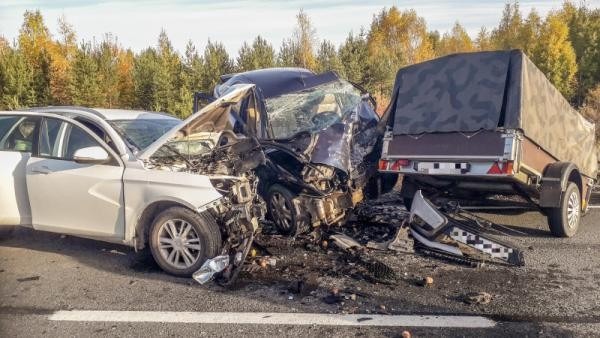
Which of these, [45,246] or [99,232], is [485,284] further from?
[45,246]

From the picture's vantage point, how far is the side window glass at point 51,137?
18.0 feet

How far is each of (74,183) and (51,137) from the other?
27.9 inches

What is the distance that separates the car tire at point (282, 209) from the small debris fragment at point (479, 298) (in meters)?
2.28

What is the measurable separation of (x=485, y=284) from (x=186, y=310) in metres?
2.67

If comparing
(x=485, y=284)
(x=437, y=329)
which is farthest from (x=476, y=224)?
(x=437, y=329)

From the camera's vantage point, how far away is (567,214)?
245 inches

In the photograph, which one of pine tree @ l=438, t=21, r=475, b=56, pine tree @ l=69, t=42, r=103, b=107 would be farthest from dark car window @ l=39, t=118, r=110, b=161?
pine tree @ l=438, t=21, r=475, b=56

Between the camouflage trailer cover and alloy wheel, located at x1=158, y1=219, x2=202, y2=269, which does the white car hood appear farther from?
the camouflage trailer cover

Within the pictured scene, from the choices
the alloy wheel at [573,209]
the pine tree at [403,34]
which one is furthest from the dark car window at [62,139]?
the pine tree at [403,34]

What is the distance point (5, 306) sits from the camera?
4.37 meters

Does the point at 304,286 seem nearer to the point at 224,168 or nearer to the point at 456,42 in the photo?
the point at 224,168

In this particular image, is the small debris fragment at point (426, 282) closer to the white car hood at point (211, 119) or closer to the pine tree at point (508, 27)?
the white car hood at point (211, 119)

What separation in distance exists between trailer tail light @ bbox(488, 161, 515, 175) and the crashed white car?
2.55m

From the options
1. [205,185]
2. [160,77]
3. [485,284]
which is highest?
[160,77]
